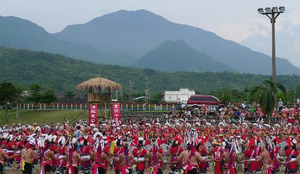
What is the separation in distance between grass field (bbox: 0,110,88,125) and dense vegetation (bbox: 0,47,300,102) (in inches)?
2410

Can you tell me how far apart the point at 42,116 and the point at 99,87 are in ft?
34.0

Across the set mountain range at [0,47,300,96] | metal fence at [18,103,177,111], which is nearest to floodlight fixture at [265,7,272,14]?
metal fence at [18,103,177,111]

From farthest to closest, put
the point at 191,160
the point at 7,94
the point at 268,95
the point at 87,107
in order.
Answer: the point at 87,107 → the point at 7,94 → the point at 268,95 → the point at 191,160

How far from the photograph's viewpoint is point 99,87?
3531 centimetres

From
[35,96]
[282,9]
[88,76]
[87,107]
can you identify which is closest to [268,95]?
[282,9]

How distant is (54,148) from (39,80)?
324ft

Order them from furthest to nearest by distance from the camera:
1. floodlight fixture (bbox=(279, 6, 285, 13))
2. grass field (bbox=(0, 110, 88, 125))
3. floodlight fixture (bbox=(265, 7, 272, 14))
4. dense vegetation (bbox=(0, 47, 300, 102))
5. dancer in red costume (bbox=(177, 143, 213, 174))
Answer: dense vegetation (bbox=(0, 47, 300, 102)), grass field (bbox=(0, 110, 88, 125)), floodlight fixture (bbox=(265, 7, 272, 14)), floodlight fixture (bbox=(279, 6, 285, 13)), dancer in red costume (bbox=(177, 143, 213, 174))

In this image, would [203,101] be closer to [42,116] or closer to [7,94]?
[42,116]

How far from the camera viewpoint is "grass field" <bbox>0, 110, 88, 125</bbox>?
4138 cm

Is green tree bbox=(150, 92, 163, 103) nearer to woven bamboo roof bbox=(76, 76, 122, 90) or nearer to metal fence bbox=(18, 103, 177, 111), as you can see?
metal fence bbox=(18, 103, 177, 111)

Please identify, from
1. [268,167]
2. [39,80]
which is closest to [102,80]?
[268,167]

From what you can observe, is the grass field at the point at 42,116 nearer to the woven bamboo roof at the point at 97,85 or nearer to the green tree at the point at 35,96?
the green tree at the point at 35,96

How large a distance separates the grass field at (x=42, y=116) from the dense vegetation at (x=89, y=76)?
61.2 meters

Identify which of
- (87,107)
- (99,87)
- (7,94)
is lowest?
(87,107)
